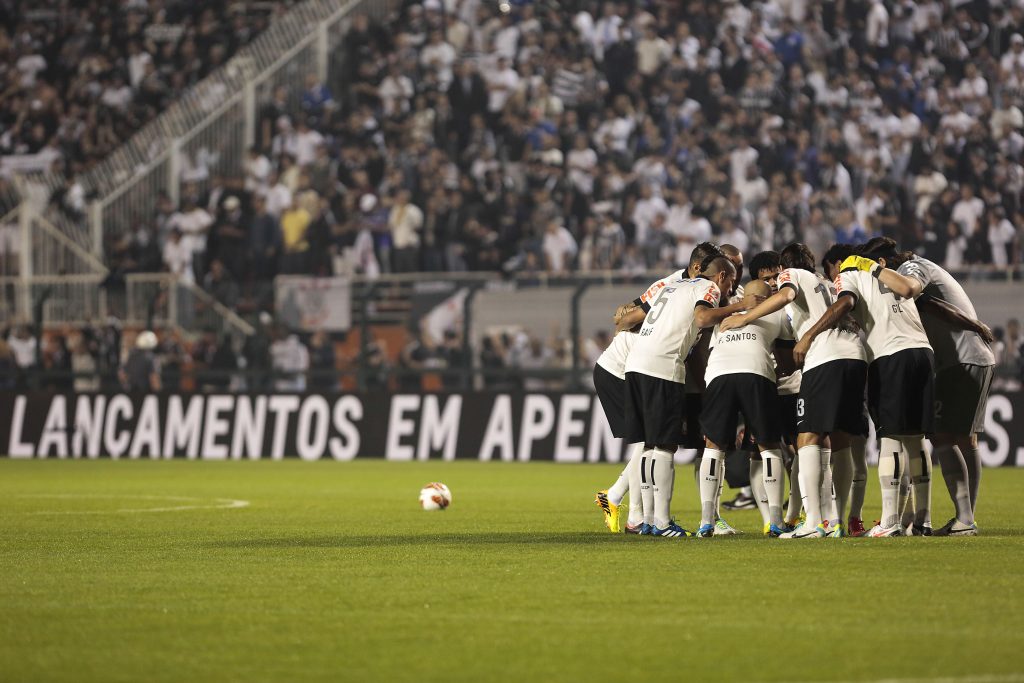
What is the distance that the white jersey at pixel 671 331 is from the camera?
11.4m

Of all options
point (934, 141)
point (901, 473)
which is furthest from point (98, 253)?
point (901, 473)

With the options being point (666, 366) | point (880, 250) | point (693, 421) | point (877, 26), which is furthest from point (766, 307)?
point (877, 26)

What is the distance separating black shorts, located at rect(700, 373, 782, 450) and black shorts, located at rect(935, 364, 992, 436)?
1261 millimetres

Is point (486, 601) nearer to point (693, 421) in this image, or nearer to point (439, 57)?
point (693, 421)

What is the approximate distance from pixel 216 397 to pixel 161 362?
128 centimetres

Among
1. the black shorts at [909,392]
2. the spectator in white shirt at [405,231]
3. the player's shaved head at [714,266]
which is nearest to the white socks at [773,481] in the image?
the black shorts at [909,392]

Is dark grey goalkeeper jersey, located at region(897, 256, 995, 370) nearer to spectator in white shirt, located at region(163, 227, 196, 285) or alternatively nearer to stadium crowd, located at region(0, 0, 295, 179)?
spectator in white shirt, located at region(163, 227, 196, 285)

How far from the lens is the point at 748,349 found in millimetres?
11133

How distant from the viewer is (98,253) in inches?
1267

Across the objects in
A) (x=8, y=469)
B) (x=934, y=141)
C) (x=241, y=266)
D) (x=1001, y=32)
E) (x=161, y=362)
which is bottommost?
(x=8, y=469)

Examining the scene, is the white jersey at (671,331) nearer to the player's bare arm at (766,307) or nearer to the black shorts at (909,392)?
the player's bare arm at (766,307)

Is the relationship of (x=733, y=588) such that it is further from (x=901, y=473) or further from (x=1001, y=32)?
(x=1001, y=32)

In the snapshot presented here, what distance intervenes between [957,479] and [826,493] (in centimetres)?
96

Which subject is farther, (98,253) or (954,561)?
(98,253)
